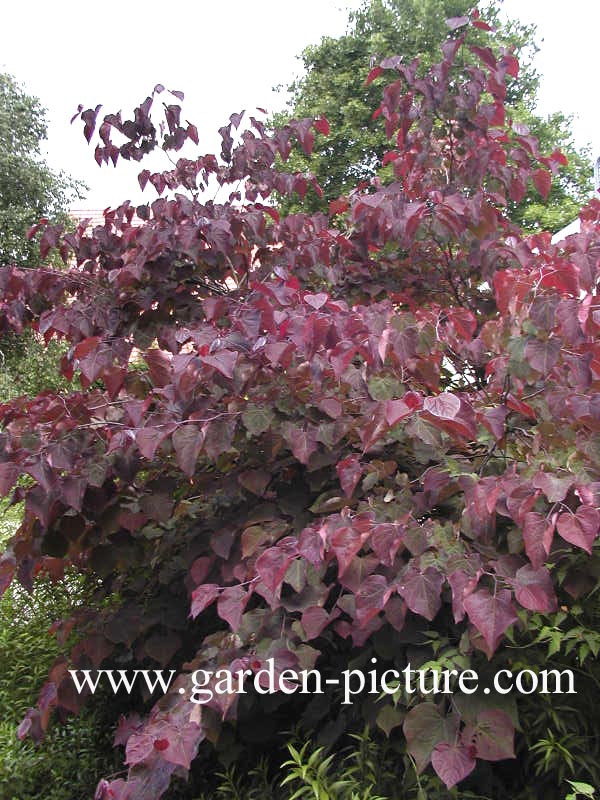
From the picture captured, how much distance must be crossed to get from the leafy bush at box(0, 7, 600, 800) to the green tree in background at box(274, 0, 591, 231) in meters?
12.8

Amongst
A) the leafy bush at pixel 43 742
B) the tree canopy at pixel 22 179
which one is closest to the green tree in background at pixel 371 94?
the tree canopy at pixel 22 179

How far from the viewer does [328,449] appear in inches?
69.2

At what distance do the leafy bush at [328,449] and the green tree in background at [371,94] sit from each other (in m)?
12.8

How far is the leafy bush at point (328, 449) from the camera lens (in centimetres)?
135

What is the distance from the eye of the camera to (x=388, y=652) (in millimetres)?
1618

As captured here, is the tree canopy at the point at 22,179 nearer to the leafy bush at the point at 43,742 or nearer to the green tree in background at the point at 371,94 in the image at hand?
the green tree in background at the point at 371,94

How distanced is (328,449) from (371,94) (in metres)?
15.7

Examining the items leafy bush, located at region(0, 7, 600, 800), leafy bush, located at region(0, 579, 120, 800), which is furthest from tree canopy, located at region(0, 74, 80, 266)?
leafy bush, located at region(0, 7, 600, 800)

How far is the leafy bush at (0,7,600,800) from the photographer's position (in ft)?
4.42

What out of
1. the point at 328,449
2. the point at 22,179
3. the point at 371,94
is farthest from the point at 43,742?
the point at 371,94

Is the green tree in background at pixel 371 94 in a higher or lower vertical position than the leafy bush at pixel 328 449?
higher

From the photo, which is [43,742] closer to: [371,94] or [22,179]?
[22,179]

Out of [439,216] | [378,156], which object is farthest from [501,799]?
[378,156]

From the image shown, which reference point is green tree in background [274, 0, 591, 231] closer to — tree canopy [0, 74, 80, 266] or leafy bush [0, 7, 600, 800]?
tree canopy [0, 74, 80, 266]
